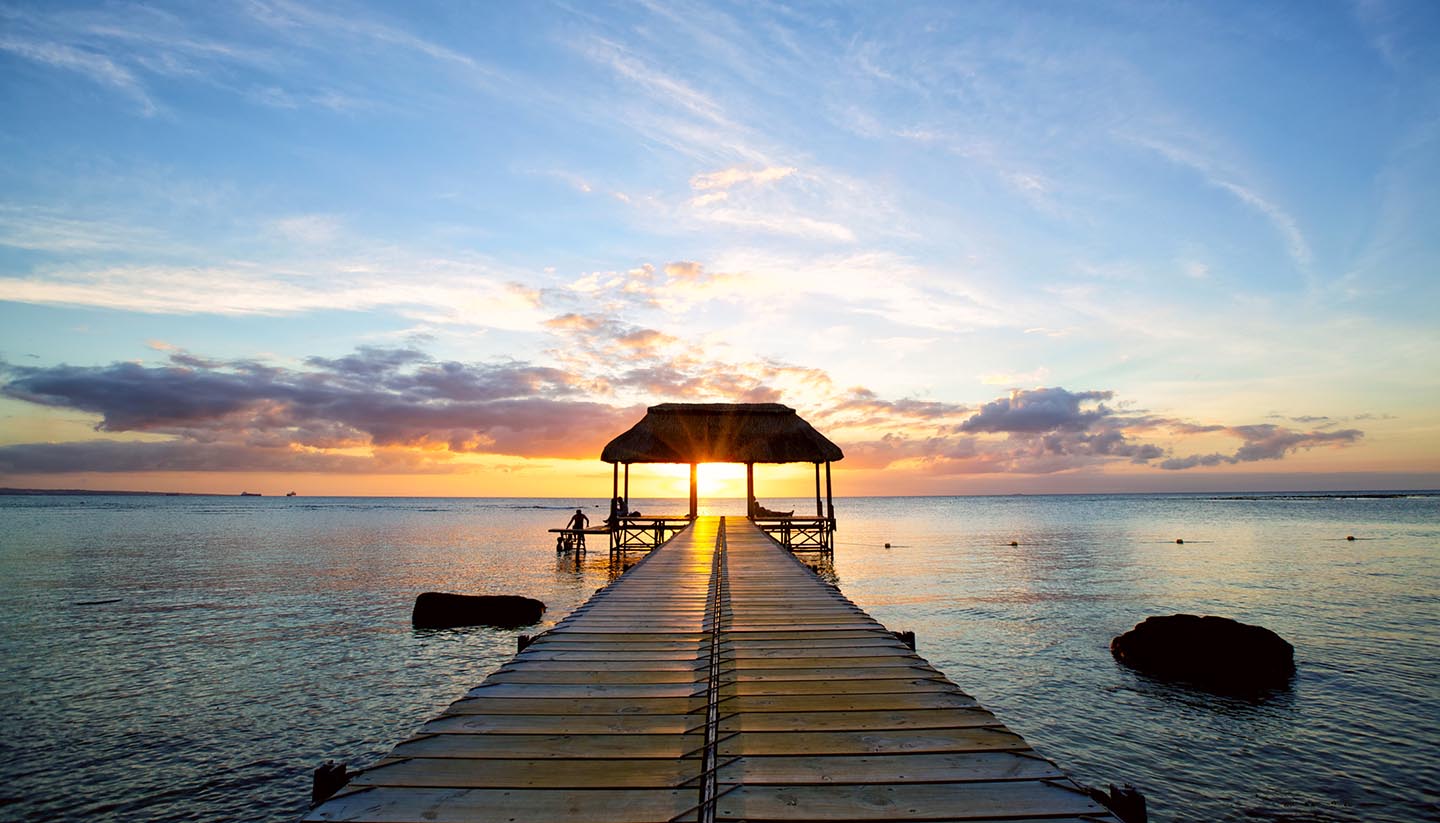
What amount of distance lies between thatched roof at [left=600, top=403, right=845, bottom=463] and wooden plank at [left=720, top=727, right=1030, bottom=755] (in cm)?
2584

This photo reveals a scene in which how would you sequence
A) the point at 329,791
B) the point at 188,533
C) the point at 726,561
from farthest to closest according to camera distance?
the point at 188,533, the point at 726,561, the point at 329,791

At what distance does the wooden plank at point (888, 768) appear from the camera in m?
3.94

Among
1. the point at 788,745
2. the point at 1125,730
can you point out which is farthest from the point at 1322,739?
the point at 788,745

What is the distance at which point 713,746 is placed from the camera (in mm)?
4258

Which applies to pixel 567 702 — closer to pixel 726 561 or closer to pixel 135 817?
pixel 135 817

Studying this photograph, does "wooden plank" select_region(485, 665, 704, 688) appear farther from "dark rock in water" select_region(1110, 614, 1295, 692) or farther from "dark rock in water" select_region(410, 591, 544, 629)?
"dark rock in water" select_region(410, 591, 544, 629)

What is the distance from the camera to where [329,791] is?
420 cm

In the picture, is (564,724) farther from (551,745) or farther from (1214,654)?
(1214,654)

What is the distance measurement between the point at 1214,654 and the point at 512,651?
1405cm

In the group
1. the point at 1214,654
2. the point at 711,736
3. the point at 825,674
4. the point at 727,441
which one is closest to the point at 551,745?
the point at 711,736

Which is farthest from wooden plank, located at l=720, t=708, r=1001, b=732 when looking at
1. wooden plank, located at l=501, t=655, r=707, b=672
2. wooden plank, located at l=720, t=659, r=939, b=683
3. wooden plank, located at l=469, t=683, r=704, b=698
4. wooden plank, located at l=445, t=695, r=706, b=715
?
wooden plank, located at l=501, t=655, r=707, b=672

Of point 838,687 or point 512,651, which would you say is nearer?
point 838,687

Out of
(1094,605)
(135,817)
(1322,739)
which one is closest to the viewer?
(135,817)

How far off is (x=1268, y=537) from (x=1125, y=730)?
48377mm
